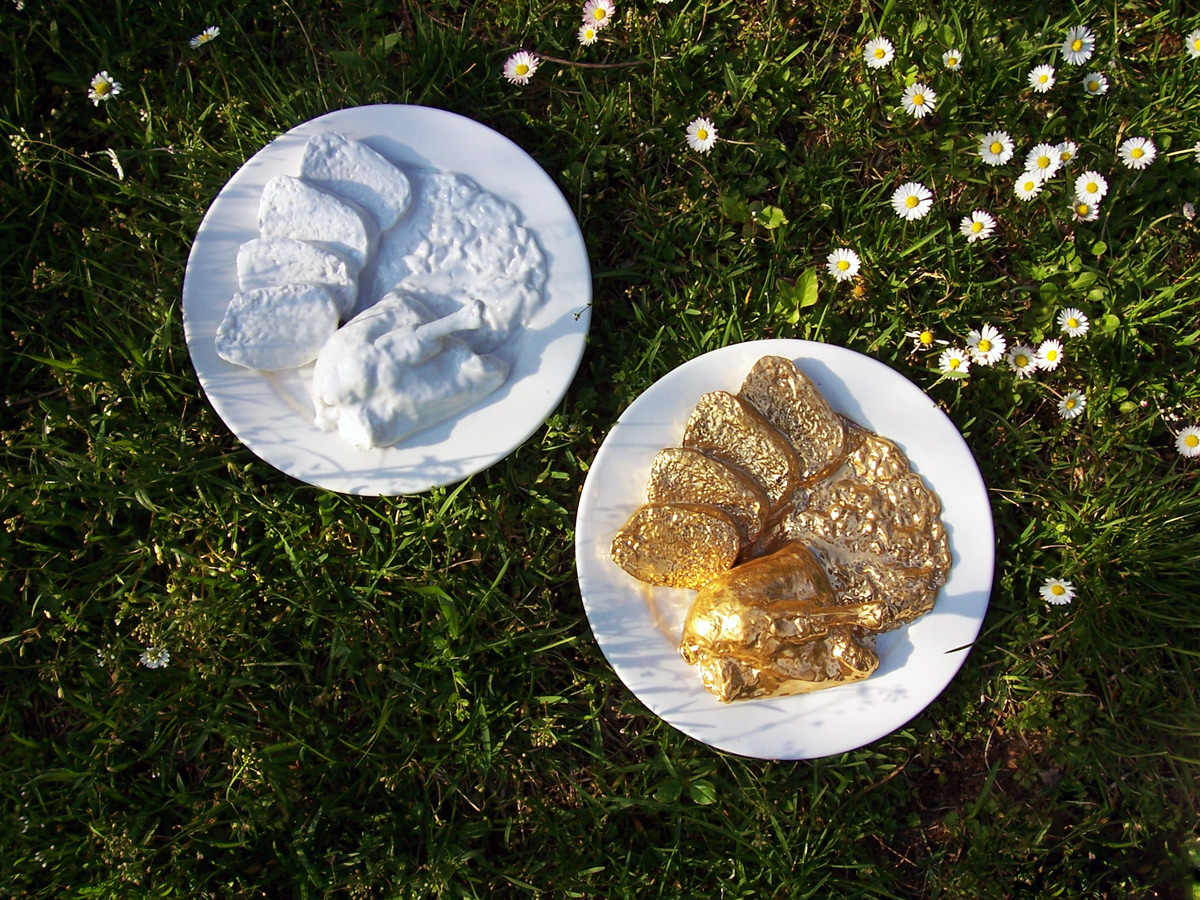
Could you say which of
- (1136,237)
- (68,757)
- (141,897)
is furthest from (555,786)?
(1136,237)

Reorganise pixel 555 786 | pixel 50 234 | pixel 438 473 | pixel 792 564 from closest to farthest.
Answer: pixel 792 564, pixel 438 473, pixel 555 786, pixel 50 234

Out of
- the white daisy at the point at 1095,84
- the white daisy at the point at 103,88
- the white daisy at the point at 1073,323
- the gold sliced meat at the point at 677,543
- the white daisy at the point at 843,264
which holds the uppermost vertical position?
the white daisy at the point at 1095,84

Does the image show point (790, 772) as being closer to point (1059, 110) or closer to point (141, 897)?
point (141, 897)

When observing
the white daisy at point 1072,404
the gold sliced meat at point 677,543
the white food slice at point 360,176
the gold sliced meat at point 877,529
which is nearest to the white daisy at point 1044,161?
the white daisy at point 1072,404

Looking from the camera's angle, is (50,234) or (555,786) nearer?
(555,786)

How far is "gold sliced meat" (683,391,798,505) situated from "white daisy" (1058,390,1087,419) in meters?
0.80

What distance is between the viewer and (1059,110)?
2205mm

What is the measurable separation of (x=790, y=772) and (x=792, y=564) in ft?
1.99

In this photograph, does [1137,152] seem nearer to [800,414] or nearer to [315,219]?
[800,414]

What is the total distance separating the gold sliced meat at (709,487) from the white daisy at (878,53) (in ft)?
3.82

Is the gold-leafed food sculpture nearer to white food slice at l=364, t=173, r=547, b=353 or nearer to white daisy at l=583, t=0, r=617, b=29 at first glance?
white food slice at l=364, t=173, r=547, b=353

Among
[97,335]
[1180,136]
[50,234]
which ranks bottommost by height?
[97,335]

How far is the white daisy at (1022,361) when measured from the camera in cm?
217

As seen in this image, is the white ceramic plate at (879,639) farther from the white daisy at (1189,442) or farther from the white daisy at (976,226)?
the white daisy at (1189,442)
